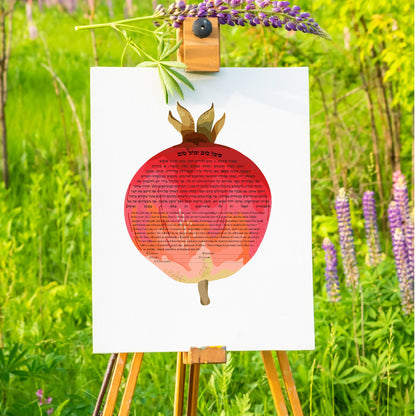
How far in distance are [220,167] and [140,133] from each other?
19 centimetres

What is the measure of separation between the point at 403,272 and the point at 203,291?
908mm

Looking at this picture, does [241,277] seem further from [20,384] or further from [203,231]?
[20,384]

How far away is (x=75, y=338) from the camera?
197 centimetres

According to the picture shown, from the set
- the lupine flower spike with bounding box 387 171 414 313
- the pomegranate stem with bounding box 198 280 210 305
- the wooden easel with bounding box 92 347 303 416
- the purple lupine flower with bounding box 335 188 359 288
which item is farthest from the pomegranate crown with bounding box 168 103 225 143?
the lupine flower spike with bounding box 387 171 414 313

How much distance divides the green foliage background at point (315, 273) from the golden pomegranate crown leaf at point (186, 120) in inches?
8.4

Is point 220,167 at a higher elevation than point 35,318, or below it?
higher

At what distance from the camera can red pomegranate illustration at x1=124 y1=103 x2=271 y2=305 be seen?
118cm

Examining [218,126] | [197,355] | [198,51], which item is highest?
[198,51]

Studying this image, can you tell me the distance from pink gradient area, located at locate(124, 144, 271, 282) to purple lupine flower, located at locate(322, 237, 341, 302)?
28.2 inches

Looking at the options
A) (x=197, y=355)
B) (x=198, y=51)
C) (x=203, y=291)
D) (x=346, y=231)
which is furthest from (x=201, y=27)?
(x=346, y=231)

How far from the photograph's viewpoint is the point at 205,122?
3.88ft

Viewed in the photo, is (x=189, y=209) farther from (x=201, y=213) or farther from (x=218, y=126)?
(x=218, y=126)

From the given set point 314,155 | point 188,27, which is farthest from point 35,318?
point 314,155

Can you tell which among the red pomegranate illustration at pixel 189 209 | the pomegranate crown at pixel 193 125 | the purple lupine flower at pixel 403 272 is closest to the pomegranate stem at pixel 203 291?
the red pomegranate illustration at pixel 189 209
